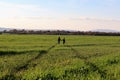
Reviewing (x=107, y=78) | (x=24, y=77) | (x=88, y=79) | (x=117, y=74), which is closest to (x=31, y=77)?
(x=24, y=77)

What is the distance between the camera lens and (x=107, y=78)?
13773 millimetres

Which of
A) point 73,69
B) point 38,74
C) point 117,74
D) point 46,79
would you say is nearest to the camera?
point 46,79

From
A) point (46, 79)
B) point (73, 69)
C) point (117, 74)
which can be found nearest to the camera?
point (46, 79)

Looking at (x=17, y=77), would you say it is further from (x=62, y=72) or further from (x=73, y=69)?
(x=73, y=69)

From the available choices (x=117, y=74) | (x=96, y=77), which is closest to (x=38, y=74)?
(x=96, y=77)

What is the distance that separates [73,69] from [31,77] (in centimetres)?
351

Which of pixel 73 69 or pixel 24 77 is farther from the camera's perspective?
pixel 73 69

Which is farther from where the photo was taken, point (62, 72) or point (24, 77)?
point (62, 72)

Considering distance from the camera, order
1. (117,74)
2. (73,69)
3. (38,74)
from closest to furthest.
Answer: (38,74)
(117,74)
(73,69)

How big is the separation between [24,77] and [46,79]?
1047 millimetres

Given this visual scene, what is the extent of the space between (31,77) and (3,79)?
1.20m

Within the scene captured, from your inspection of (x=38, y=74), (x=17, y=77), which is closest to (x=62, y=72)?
(x=38, y=74)

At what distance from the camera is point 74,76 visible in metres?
14.2

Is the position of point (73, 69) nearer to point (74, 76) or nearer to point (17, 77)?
point (74, 76)
